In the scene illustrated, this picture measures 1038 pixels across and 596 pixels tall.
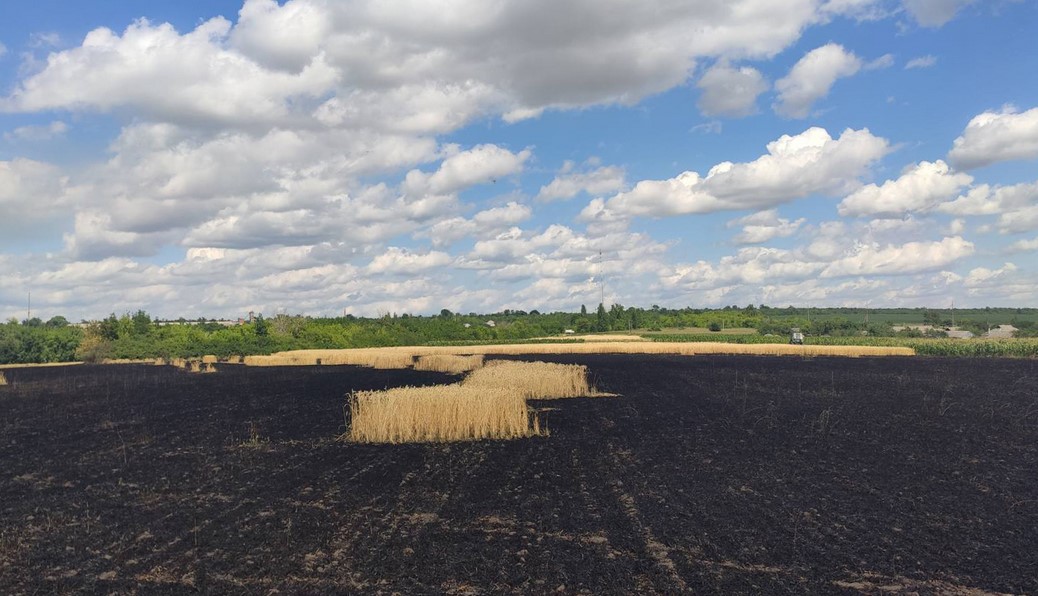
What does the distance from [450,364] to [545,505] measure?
35455 mm

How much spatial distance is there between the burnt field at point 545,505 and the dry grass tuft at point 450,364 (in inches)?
833

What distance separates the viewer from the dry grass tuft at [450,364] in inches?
1763

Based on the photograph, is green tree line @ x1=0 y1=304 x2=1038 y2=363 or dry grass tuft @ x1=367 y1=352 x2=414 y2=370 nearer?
dry grass tuft @ x1=367 y1=352 x2=414 y2=370

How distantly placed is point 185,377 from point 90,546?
39.2 m

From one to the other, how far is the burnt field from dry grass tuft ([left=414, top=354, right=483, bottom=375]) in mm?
21162

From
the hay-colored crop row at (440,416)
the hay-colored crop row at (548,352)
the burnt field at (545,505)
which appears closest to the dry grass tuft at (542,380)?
the burnt field at (545,505)

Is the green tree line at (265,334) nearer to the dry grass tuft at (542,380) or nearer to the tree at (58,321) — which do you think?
the tree at (58,321)

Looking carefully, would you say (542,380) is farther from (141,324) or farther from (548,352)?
(141,324)

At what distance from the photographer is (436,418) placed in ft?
61.1

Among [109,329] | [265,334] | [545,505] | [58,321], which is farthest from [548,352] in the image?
[58,321]

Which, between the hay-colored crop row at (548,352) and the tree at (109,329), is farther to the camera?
the tree at (109,329)

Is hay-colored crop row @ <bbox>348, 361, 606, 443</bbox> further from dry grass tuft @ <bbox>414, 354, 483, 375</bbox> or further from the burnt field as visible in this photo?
dry grass tuft @ <bbox>414, 354, 483, 375</bbox>

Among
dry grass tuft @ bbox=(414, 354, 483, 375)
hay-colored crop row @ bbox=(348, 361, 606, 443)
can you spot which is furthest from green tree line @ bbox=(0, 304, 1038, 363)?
hay-colored crop row @ bbox=(348, 361, 606, 443)

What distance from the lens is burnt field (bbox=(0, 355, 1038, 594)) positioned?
807 cm
